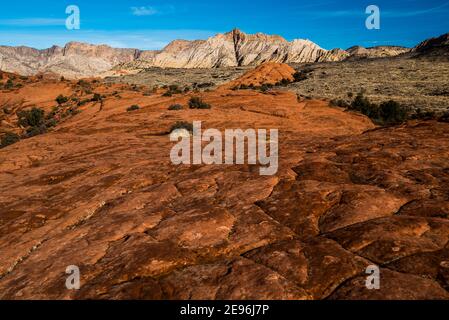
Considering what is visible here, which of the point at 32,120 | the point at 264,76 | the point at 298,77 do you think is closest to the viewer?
the point at 32,120

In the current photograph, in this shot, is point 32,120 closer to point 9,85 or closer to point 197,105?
point 197,105

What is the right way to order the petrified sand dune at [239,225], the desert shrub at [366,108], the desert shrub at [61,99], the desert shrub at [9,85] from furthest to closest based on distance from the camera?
the desert shrub at [9,85], the desert shrub at [61,99], the desert shrub at [366,108], the petrified sand dune at [239,225]

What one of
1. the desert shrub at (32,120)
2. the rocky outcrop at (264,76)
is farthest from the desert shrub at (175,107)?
the rocky outcrop at (264,76)

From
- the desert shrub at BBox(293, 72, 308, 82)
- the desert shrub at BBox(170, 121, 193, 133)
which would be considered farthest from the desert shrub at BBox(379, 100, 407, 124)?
the desert shrub at BBox(293, 72, 308, 82)

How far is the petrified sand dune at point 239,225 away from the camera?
17.5ft

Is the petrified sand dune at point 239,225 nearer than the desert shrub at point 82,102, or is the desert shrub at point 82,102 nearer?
the petrified sand dune at point 239,225

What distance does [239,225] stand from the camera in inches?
289

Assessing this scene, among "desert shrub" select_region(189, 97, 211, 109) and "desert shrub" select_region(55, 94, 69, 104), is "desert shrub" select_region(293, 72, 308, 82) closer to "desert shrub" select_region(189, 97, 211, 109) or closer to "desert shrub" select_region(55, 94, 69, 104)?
"desert shrub" select_region(55, 94, 69, 104)

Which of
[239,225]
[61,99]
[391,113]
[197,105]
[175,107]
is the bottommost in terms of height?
[239,225]

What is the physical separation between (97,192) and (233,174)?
3.90m

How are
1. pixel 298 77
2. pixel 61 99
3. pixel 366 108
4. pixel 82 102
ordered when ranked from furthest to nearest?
pixel 298 77, pixel 61 99, pixel 82 102, pixel 366 108

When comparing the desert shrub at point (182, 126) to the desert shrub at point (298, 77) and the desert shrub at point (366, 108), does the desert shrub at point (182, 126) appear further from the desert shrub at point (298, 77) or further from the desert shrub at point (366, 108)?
the desert shrub at point (298, 77)

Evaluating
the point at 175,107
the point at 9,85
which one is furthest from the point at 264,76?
the point at 9,85

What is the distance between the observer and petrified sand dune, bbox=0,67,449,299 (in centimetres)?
534
